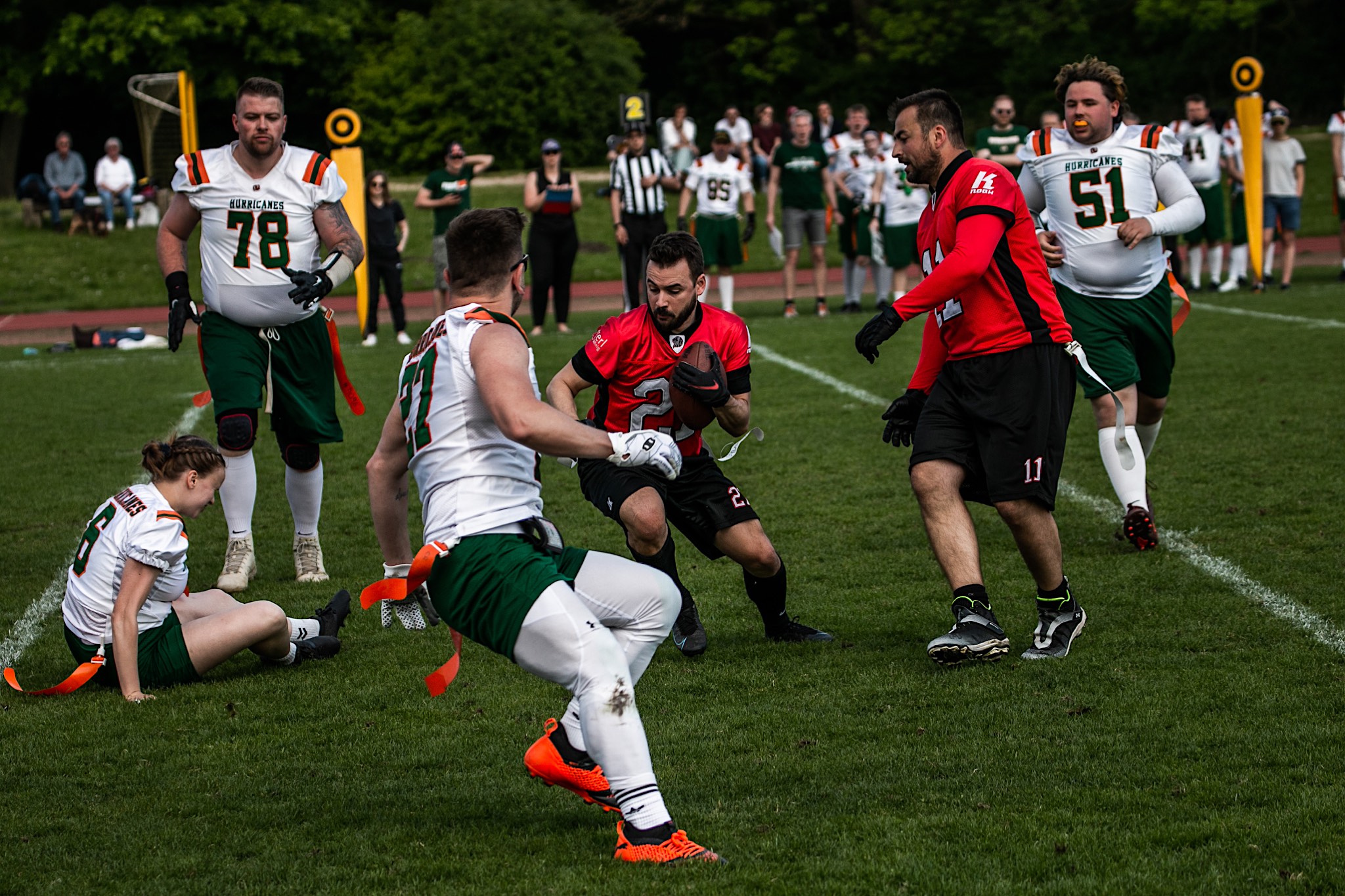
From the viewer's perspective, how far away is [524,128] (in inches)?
1313

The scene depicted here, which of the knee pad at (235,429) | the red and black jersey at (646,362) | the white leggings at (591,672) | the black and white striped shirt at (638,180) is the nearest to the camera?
the white leggings at (591,672)

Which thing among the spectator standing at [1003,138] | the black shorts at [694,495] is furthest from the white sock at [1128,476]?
the spectator standing at [1003,138]

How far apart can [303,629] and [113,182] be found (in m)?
24.8

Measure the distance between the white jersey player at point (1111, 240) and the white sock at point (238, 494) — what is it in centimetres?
378

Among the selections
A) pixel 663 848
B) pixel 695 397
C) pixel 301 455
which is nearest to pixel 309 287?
pixel 301 455

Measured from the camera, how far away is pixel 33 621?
6.22m

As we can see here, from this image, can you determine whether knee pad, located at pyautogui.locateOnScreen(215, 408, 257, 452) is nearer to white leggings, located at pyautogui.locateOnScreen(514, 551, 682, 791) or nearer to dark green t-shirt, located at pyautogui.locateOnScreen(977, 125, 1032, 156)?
white leggings, located at pyautogui.locateOnScreen(514, 551, 682, 791)

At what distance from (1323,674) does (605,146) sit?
31.7m

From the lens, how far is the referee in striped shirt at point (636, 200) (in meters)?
15.8

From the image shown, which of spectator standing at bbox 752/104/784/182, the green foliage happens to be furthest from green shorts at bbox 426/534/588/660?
the green foliage

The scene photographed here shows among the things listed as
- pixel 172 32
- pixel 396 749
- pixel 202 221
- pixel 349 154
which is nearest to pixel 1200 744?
pixel 396 749

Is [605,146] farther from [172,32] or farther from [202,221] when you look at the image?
[202,221]

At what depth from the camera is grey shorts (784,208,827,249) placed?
17016 mm

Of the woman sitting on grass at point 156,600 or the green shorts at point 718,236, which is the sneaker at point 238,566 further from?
the green shorts at point 718,236
